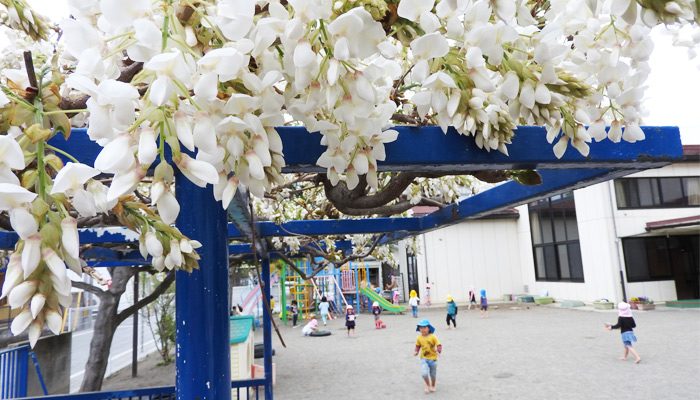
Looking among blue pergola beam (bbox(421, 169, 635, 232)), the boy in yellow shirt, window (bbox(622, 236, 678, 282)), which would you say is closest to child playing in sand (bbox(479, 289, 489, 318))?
window (bbox(622, 236, 678, 282))

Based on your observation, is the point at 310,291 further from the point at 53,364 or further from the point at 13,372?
the point at 13,372

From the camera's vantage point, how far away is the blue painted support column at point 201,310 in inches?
Answer: 55.6

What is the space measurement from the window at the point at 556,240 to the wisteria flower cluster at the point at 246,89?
2039 centimetres

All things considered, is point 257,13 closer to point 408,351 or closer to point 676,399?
point 676,399

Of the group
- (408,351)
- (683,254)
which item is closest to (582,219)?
(683,254)

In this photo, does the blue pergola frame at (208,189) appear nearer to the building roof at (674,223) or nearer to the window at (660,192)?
the building roof at (674,223)

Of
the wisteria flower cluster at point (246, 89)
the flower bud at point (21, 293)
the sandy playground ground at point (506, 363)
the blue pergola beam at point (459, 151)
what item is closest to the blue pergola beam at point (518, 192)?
the blue pergola beam at point (459, 151)

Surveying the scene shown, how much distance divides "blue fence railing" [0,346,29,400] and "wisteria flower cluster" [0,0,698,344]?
22.1 ft

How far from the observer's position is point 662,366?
29.8 ft

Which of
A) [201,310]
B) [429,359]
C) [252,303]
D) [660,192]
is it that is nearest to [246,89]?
[201,310]

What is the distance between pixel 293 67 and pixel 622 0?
1.57 feet

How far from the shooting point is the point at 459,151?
148 centimetres

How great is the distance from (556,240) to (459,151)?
22586mm

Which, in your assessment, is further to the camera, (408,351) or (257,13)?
(408,351)
